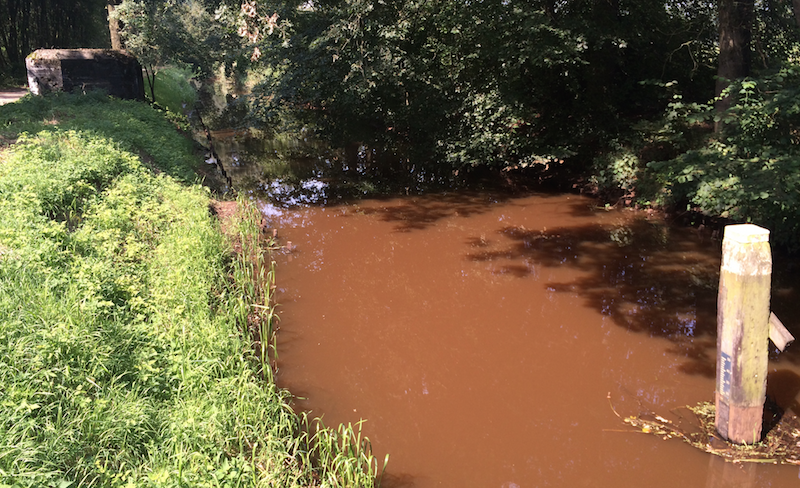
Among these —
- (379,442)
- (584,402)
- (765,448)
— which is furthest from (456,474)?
(765,448)

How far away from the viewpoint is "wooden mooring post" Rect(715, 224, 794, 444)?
4055mm

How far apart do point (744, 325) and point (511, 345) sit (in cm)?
254

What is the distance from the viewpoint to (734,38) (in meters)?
9.61

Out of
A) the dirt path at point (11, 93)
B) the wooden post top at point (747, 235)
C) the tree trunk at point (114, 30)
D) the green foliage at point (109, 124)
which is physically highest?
the tree trunk at point (114, 30)

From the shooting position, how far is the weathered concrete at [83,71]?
15906mm

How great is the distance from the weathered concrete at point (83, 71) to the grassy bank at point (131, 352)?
9519 millimetres

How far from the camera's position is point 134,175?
8703mm

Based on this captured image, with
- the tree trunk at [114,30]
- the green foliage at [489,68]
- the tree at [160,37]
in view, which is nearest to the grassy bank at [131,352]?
the green foliage at [489,68]

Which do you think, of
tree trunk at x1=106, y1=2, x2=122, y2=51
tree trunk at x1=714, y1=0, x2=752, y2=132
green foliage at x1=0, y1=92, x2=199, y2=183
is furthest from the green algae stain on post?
tree trunk at x1=106, y1=2, x2=122, y2=51

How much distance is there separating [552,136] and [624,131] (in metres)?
1.56

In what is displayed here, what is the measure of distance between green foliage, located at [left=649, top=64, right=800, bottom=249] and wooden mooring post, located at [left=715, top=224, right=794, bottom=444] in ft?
9.76

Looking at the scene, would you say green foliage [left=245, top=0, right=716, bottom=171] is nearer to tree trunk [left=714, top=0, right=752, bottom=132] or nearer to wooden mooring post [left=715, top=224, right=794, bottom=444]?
tree trunk [left=714, top=0, right=752, bottom=132]

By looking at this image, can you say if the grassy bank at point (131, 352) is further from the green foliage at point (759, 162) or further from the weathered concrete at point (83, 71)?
the weathered concrete at point (83, 71)

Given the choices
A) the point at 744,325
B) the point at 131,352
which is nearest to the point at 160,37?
the point at 131,352
